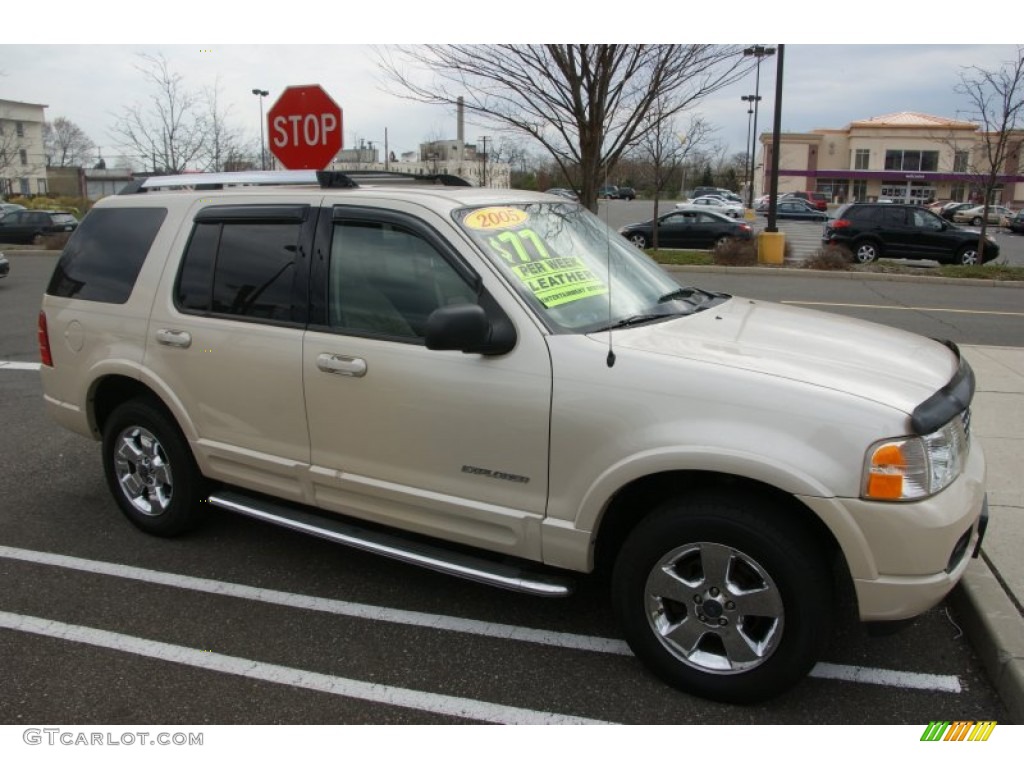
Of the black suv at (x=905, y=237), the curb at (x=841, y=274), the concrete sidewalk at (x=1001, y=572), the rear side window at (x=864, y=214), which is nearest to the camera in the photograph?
the concrete sidewalk at (x=1001, y=572)

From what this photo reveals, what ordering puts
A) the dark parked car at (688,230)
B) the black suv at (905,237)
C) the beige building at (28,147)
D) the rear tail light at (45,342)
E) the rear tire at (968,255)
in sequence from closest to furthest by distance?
the rear tail light at (45,342)
the rear tire at (968,255)
the black suv at (905,237)
the dark parked car at (688,230)
the beige building at (28,147)

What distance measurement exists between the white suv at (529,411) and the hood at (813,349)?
17 mm

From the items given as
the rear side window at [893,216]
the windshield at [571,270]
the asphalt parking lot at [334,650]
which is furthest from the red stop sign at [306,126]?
the rear side window at [893,216]

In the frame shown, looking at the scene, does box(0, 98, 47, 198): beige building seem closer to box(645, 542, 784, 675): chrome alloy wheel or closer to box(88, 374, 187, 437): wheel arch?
box(88, 374, 187, 437): wheel arch

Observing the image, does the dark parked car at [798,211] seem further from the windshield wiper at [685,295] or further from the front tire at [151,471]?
the front tire at [151,471]

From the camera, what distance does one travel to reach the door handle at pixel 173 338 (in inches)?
156

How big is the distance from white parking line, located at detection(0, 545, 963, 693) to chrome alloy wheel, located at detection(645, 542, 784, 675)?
0.40m

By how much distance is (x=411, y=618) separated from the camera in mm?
3527

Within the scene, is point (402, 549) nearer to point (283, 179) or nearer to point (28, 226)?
point (283, 179)

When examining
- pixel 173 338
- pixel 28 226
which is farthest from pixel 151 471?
pixel 28 226

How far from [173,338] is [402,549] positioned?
5.49ft

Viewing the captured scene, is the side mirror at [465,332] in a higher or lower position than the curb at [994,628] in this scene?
higher

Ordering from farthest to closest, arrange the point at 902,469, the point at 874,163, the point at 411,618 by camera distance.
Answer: the point at 874,163 < the point at 411,618 < the point at 902,469

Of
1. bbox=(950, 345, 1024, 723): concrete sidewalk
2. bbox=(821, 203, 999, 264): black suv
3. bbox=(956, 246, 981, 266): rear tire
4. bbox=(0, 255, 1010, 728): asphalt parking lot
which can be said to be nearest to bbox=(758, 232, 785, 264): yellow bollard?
bbox=(821, 203, 999, 264): black suv
